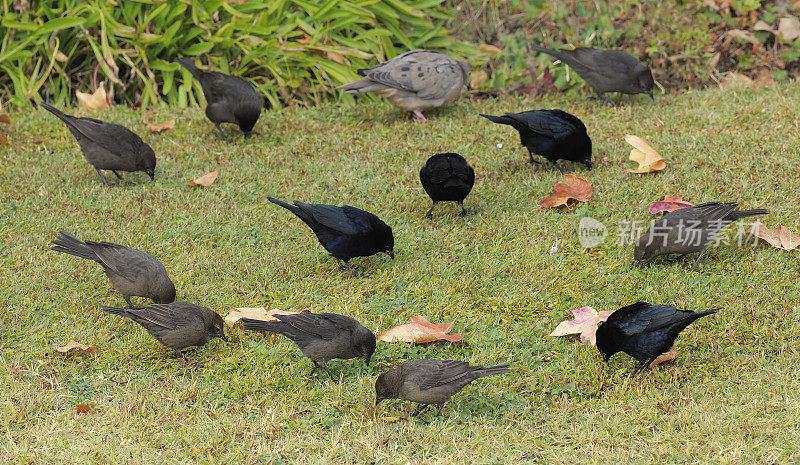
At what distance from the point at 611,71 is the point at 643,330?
386 centimetres

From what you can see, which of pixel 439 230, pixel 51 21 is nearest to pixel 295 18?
pixel 51 21

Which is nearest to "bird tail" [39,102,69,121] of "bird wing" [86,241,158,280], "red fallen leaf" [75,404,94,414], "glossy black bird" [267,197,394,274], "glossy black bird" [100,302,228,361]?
"bird wing" [86,241,158,280]

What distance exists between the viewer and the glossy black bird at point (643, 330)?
3.73 meters

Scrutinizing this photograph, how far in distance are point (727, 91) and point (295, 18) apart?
4342mm

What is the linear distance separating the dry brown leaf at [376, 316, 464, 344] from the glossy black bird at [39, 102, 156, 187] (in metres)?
2.89

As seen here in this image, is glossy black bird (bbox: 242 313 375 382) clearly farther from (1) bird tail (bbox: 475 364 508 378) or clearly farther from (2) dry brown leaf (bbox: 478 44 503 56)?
(2) dry brown leaf (bbox: 478 44 503 56)

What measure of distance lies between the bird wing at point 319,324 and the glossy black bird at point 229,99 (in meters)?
3.20

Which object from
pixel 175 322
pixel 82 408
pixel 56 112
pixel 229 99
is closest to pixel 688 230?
pixel 175 322

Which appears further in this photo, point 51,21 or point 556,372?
point 51,21

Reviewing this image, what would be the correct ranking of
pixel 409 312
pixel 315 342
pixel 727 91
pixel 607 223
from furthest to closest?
pixel 727 91, pixel 607 223, pixel 409 312, pixel 315 342

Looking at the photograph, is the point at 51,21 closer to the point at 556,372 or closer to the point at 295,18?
the point at 295,18

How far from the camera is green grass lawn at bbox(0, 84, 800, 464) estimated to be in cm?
349

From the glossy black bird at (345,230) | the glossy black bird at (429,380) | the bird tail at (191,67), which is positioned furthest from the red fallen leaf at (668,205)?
the bird tail at (191,67)

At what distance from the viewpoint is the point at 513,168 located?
245 inches
